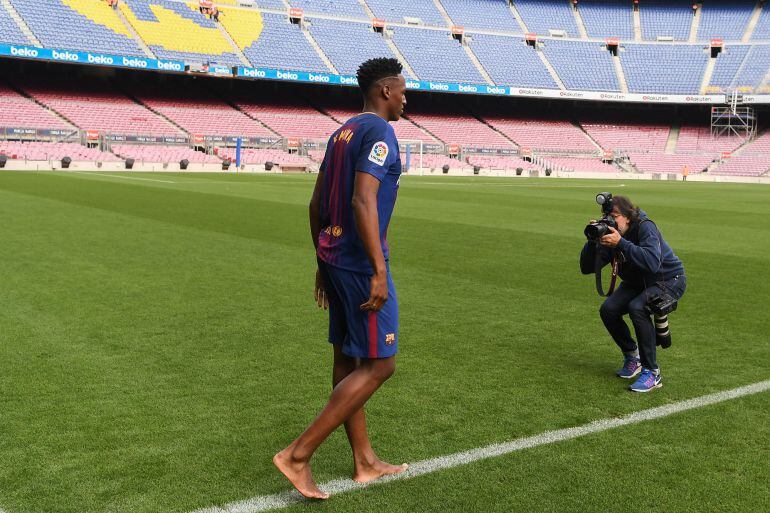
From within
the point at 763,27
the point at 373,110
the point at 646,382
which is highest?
the point at 763,27

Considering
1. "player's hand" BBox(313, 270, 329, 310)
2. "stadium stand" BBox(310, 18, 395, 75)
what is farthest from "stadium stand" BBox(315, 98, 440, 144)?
"player's hand" BBox(313, 270, 329, 310)

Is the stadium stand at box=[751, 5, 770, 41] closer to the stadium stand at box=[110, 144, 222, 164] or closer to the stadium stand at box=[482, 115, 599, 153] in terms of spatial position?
the stadium stand at box=[482, 115, 599, 153]

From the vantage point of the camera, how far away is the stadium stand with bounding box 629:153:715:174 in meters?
66.3

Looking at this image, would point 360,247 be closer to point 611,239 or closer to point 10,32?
point 611,239

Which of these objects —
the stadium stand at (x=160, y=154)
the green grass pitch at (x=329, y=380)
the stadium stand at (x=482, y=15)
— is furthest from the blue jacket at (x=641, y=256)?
the stadium stand at (x=482, y=15)

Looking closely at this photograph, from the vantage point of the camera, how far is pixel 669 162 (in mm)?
67438

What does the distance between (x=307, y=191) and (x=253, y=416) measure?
25864 millimetres

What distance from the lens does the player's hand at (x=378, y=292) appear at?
3713 millimetres

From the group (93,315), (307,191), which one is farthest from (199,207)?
(93,315)

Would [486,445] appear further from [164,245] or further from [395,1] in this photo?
[395,1]

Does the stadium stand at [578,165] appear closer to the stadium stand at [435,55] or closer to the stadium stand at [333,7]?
the stadium stand at [435,55]

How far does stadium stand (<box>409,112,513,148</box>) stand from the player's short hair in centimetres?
6231

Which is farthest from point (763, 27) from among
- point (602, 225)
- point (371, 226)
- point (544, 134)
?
point (371, 226)

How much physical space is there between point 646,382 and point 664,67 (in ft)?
246
